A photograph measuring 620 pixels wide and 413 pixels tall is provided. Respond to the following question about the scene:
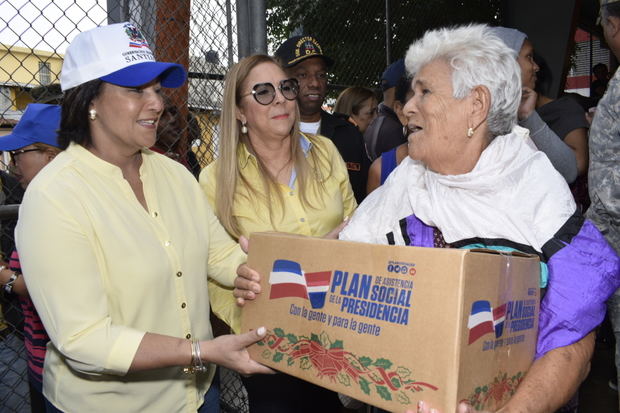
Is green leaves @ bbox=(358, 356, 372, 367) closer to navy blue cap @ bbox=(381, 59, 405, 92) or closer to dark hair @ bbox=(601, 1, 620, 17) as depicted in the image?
dark hair @ bbox=(601, 1, 620, 17)

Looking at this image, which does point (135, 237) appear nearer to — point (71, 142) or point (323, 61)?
point (71, 142)

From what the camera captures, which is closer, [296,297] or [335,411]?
[296,297]

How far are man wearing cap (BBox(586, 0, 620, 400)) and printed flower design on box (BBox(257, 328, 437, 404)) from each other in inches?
64.4

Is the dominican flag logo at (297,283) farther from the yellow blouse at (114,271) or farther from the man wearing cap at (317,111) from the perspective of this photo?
the man wearing cap at (317,111)

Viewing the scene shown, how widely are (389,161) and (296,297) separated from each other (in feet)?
5.31

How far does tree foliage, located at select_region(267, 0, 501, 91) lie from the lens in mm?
6551

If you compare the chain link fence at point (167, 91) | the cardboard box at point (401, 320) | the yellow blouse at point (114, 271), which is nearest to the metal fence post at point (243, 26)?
the chain link fence at point (167, 91)

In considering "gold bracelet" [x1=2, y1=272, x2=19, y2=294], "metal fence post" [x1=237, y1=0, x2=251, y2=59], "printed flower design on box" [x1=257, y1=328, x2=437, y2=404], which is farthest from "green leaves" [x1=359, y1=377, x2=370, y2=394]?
"metal fence post" [x1=237, y1=0, x2=251, y2=59]

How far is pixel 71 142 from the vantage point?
1.83 m

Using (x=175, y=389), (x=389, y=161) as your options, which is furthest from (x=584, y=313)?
(x=389, y=161)

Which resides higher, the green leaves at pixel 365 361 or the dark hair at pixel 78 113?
the dark hair at pixel 78 113

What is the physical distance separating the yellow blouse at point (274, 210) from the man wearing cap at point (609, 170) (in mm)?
1254

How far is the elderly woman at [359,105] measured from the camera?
540 centimetres

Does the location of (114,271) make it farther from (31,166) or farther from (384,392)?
(31,166)
